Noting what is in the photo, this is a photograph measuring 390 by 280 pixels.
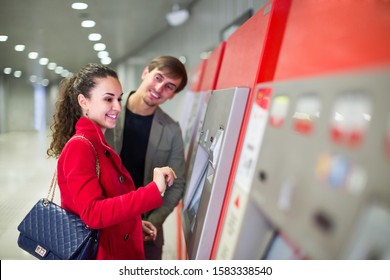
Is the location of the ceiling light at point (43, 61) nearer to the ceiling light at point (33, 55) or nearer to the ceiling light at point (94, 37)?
the ceiling light at point (33, 55)

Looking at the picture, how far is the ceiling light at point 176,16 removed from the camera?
6.00 ft

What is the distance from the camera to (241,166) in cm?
100

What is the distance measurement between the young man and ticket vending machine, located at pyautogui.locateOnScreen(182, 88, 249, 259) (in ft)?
0.50

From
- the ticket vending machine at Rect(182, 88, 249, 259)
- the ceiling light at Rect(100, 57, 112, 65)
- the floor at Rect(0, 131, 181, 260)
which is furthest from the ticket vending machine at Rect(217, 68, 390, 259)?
the floor at Rect(0, 131, 181, 260)

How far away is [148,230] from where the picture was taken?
1.59 m

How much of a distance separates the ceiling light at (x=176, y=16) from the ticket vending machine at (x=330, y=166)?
1.17 m

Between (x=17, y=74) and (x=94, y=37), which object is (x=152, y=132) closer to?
(x=94, y=37)

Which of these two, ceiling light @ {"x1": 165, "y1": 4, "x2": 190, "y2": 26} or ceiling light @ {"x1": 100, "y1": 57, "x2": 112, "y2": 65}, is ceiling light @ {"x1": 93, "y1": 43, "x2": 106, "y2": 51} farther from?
ceiling light @ {"x1": 165, "y1": 4, "x2": 190, "y2": 26}

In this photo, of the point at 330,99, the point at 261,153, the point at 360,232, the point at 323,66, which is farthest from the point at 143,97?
the point at 360,232

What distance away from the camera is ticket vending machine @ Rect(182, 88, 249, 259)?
3.71ft

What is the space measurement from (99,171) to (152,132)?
1.42ft

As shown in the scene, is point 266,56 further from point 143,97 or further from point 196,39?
point 196,39

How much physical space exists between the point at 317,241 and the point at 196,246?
0.70 metres

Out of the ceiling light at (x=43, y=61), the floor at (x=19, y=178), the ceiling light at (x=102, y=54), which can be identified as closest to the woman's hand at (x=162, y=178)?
the floor at (x=19, y=178)
